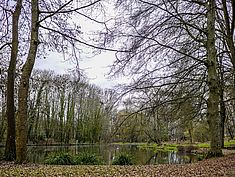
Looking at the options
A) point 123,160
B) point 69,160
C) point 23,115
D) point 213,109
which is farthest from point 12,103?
point 213,109

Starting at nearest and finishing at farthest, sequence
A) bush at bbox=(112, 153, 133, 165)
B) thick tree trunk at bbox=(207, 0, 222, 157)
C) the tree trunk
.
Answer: the tree trunk → thick tree trunk at bbox=(207, 0, 222, 157) → bush at bbox=(112, 153, 133, 165)

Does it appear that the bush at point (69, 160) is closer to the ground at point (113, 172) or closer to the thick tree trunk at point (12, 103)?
the thick tree trunk at point (12, 103)

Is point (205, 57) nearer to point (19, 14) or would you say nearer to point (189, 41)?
point (189, 41)

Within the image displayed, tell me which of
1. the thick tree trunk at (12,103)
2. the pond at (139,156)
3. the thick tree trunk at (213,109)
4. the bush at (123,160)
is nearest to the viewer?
the thick tree trunk at (12,103)

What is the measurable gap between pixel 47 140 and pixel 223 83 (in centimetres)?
2880

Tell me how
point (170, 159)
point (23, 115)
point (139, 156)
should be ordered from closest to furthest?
point (23, 115) < point (170, 159) < point (139, 156)

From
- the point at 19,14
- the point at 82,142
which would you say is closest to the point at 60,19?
the point at 19,14

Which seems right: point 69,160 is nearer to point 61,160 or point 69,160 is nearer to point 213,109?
point 61,160

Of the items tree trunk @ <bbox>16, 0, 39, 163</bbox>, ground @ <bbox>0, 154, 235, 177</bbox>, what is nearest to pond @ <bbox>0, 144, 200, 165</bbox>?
tree trunk @ <bbox>16, 0, 39, 163</bbox>

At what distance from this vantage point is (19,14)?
37.8 feet

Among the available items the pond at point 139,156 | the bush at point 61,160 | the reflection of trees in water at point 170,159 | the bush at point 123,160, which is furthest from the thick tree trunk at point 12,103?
the reflection of trees in water at point 170,159

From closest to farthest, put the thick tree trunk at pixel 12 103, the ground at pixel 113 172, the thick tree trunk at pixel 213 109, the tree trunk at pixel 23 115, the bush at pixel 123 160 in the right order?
the ground at pixel 113 172 < the tree trunk at pixel 23 115 < the thick tree trunk at pixel 12 103 < the thick tree trunk at pixel 213 109 < the bush at pixel 123 160

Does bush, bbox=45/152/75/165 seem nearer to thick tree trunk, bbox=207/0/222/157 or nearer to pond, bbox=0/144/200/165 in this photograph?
pond, bbox=0/144/200/165

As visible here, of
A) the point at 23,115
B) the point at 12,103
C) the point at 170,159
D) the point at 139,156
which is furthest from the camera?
the point at 139,156
